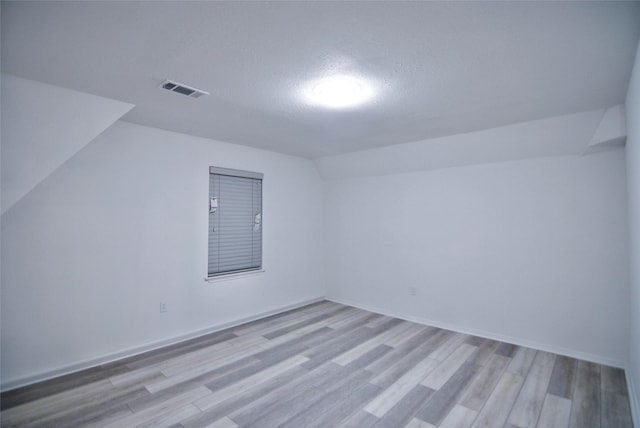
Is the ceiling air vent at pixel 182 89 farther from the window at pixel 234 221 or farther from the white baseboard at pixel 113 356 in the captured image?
the white baseboard at pixel 113 356

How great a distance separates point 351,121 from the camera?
314 cm

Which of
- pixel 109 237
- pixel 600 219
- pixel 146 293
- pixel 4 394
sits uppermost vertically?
pixel 600 219

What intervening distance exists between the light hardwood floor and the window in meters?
1.00

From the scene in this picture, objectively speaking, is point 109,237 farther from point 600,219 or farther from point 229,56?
point 600,219

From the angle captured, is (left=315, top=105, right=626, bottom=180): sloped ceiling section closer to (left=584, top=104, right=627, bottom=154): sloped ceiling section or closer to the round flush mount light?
(left=584, top=104, right=627, bottom=154): sloped ceiling section

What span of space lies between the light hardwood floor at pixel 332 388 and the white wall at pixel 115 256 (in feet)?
1.01

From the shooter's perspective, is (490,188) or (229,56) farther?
(490,188)

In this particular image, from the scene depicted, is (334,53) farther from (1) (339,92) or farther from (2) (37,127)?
(2) (37,127)

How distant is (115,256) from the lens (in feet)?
10.2

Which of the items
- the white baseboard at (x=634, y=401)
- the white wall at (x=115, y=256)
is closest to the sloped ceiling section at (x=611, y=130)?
the white baseboard at (x=634, y=401)

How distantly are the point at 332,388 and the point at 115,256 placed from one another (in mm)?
2506

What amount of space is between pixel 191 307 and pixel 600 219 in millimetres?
4582

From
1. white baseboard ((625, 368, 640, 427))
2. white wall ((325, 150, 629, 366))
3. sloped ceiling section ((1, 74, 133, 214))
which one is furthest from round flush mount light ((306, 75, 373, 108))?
white baseboard ((625, 368, 640, 427))

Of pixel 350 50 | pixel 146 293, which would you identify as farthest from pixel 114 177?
pixel 350 50
